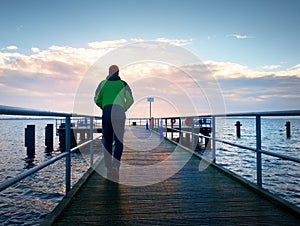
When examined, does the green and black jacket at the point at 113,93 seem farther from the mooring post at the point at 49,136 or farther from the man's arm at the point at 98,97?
the mooring post at the point at 49,136

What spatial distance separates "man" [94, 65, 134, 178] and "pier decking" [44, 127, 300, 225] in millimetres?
495

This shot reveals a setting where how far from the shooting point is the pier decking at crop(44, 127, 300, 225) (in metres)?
2.68

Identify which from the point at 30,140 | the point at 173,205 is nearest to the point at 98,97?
the point at 173,205

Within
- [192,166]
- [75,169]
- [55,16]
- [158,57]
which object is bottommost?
[75,169]

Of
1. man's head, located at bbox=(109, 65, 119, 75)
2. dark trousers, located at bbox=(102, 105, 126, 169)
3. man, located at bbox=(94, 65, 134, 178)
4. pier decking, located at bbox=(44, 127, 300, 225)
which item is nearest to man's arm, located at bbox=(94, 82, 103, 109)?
man, located at bbox=(94, 65, 134, 178)

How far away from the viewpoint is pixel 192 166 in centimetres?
580

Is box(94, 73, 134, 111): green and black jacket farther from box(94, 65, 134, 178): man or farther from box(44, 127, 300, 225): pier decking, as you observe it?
box(44, 127, 300, 225): pier decking

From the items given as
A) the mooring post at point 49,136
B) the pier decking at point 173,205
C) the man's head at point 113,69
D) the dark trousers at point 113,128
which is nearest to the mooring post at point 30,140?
the mooring post at point 49,136

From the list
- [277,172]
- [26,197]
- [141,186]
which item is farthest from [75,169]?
[141,186]

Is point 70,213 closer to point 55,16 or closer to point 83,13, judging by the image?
point 83,13

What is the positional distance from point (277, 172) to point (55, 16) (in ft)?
42.2

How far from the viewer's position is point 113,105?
4.56m

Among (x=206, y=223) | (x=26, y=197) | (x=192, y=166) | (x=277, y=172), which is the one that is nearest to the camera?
(x=206, y=223)

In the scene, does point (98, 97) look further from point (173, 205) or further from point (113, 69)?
point (173, 205)
